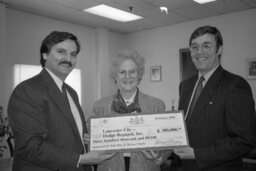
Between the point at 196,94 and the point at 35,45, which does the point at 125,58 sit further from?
the point at 35,45

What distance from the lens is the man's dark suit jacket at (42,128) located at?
149cm

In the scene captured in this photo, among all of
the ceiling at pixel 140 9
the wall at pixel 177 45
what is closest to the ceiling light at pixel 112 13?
the ceiling at pixel 140 9

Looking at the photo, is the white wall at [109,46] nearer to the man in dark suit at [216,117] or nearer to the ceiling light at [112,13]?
the ceiling light at [112,13]

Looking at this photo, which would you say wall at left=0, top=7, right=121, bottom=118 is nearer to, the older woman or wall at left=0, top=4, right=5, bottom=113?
wall at left=0, top=4, right=5, bottom=113

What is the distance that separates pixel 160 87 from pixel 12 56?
3.69 meters

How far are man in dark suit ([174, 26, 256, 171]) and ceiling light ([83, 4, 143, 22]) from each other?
12.3 feet

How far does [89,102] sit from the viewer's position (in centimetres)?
680

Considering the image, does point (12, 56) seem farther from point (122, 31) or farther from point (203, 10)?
point (203, 10)

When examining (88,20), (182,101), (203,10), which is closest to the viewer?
(182,101)

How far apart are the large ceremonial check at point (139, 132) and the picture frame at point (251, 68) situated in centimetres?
455

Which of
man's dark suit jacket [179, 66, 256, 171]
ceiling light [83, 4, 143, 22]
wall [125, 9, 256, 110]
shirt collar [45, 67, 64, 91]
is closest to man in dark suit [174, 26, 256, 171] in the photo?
man's dark suit jacket [179, 66, 256, 171]

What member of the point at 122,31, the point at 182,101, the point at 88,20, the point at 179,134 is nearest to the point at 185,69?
the point at 122,31

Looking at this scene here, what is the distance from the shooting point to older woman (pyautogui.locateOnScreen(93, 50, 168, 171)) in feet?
6.15

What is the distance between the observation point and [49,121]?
1576 millimetres
